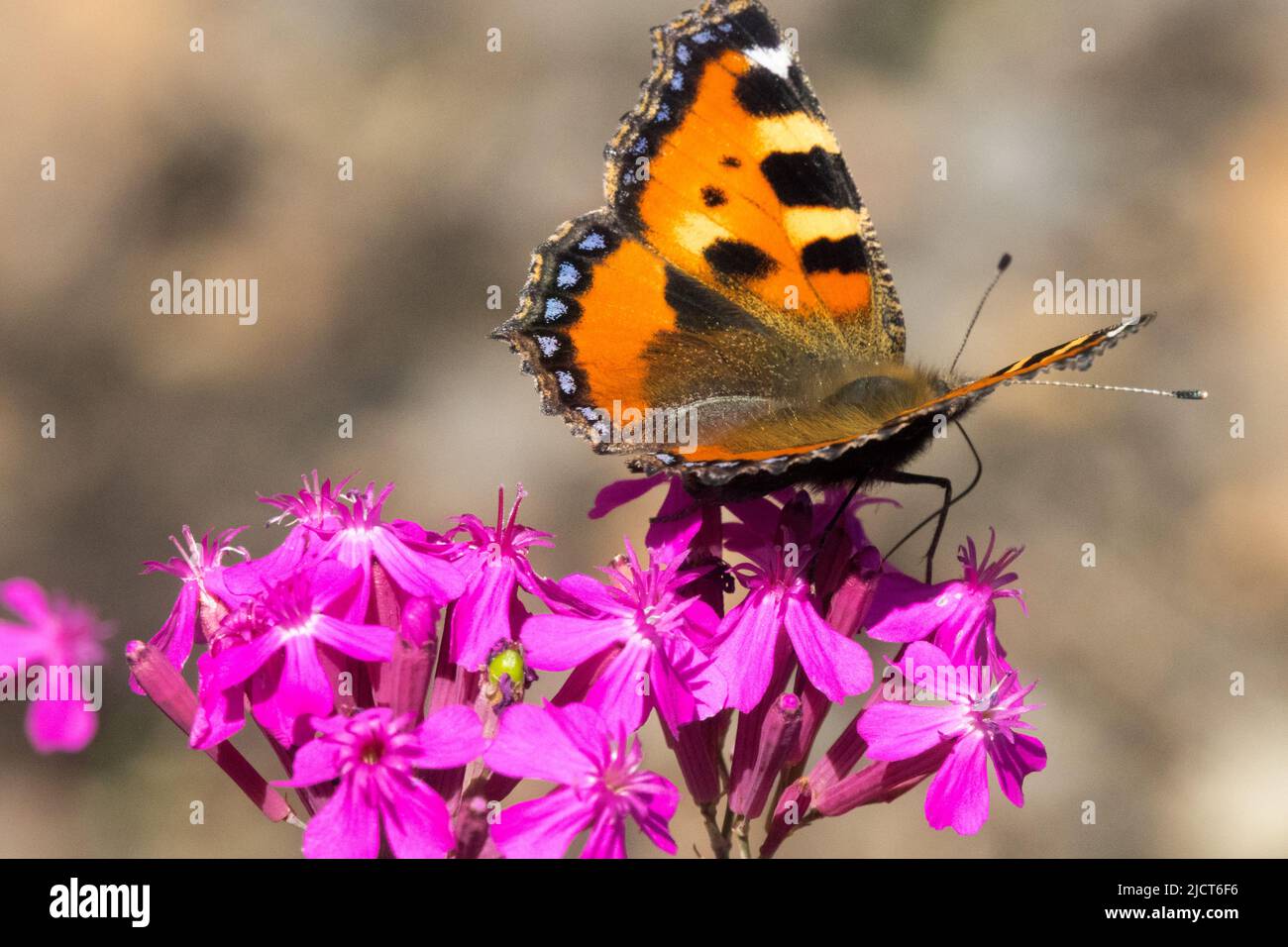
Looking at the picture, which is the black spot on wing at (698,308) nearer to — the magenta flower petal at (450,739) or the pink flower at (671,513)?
the pink flower at (671,513)

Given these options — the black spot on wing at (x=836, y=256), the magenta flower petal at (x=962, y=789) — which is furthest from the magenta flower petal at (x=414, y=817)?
the black spot on wing at (x=836, y=256)

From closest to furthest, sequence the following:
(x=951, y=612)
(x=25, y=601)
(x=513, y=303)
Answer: (x=25, y=601), (x=951, y=612), (x=513, y=303)

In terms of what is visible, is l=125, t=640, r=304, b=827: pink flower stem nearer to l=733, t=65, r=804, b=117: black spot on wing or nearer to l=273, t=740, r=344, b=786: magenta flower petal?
l=273, t=740, r=344, b=786: magenta flower petal

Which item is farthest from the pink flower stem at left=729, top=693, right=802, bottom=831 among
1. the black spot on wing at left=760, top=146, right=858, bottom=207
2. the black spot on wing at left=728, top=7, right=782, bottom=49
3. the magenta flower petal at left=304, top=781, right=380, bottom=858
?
the black spot on wing at left=728, top=7, right=782, bottom=49

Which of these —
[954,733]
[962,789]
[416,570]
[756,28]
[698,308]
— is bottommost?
[962,789]

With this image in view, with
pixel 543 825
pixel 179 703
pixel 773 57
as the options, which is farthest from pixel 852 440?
Result: pixel 179 703

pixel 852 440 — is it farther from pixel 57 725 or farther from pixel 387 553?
pixel 57 725
